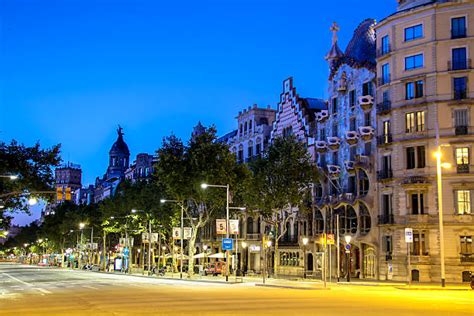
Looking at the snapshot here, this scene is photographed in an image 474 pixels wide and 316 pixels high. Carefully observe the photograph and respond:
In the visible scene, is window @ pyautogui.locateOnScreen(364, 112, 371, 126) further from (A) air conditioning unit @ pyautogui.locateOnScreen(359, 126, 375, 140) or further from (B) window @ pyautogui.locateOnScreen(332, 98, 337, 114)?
(B) window @ pyautogui.locateOnScreen(332, 98, 337, 114)

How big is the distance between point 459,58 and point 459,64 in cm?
65

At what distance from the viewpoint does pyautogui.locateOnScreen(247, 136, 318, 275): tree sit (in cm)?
6831

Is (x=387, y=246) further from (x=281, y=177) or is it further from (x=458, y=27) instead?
(x=458, y=27)

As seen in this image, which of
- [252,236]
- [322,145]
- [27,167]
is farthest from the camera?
[252,236]

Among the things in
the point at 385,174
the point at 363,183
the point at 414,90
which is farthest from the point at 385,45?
the point at 363,183

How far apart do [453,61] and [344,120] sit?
1673cm

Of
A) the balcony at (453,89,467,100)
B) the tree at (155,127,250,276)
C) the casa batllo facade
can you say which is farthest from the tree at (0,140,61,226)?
the balcony at (453,89,467,100)

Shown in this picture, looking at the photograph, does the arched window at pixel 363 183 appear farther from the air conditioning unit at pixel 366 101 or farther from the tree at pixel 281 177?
the air conditioning unit at pixel 366 101

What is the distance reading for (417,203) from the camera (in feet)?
208

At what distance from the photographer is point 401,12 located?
66.8 meters

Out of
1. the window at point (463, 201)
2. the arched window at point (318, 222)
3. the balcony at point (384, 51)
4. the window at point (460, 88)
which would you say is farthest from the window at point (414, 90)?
the arched window at point (318, 222)

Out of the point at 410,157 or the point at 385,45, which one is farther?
the point at 385,45

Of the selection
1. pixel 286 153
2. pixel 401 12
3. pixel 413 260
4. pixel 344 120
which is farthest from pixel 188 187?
pixel 401 12

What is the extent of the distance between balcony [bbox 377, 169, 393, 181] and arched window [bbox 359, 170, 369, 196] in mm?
3631
